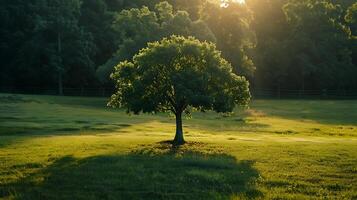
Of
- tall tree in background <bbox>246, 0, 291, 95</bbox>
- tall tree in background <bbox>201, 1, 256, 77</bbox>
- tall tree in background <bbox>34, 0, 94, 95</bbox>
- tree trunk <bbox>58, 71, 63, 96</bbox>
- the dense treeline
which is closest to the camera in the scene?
the dense treeline

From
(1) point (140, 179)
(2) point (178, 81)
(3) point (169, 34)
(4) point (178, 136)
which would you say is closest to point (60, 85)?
(3) point (169, 34)

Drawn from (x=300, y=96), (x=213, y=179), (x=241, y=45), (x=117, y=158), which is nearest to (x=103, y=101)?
(x=241, y=45)

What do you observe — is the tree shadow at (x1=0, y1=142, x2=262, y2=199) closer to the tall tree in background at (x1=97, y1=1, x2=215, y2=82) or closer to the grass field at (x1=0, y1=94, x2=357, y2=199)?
the grass field at (x1=0, y1=94, x2=357, y2=199)

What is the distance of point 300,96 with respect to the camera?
310 ft

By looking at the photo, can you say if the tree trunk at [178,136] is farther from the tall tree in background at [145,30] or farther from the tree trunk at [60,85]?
the tree trunk at [60,85]

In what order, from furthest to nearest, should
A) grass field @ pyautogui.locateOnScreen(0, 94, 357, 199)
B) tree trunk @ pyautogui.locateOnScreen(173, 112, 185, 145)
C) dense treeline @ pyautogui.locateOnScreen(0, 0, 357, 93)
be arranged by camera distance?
1. dense treeline @ pyautogui.locateOnScreen(0, 0, 357, 93)
2. tree trunk @ pyautogui.locateOnScreen(173, 112, 185, 145)
3. grass field @ pyautogui.locateOnScreen(0, 94, 357, 199)

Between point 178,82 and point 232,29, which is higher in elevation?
point 232,29

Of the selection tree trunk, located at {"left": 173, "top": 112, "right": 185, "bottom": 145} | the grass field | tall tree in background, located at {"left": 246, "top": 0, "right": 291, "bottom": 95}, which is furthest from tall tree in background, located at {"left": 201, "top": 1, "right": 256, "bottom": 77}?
tree trunk, located at {"left": 173, "top": 112, "right": 185, "bottom": 145}

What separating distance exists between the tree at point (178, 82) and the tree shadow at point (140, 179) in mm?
5751

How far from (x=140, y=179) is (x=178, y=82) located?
10932 mm

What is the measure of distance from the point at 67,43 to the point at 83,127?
160 feet

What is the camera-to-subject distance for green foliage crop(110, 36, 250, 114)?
1121 inches

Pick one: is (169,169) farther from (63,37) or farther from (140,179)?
(63,37)

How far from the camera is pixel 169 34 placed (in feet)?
246
